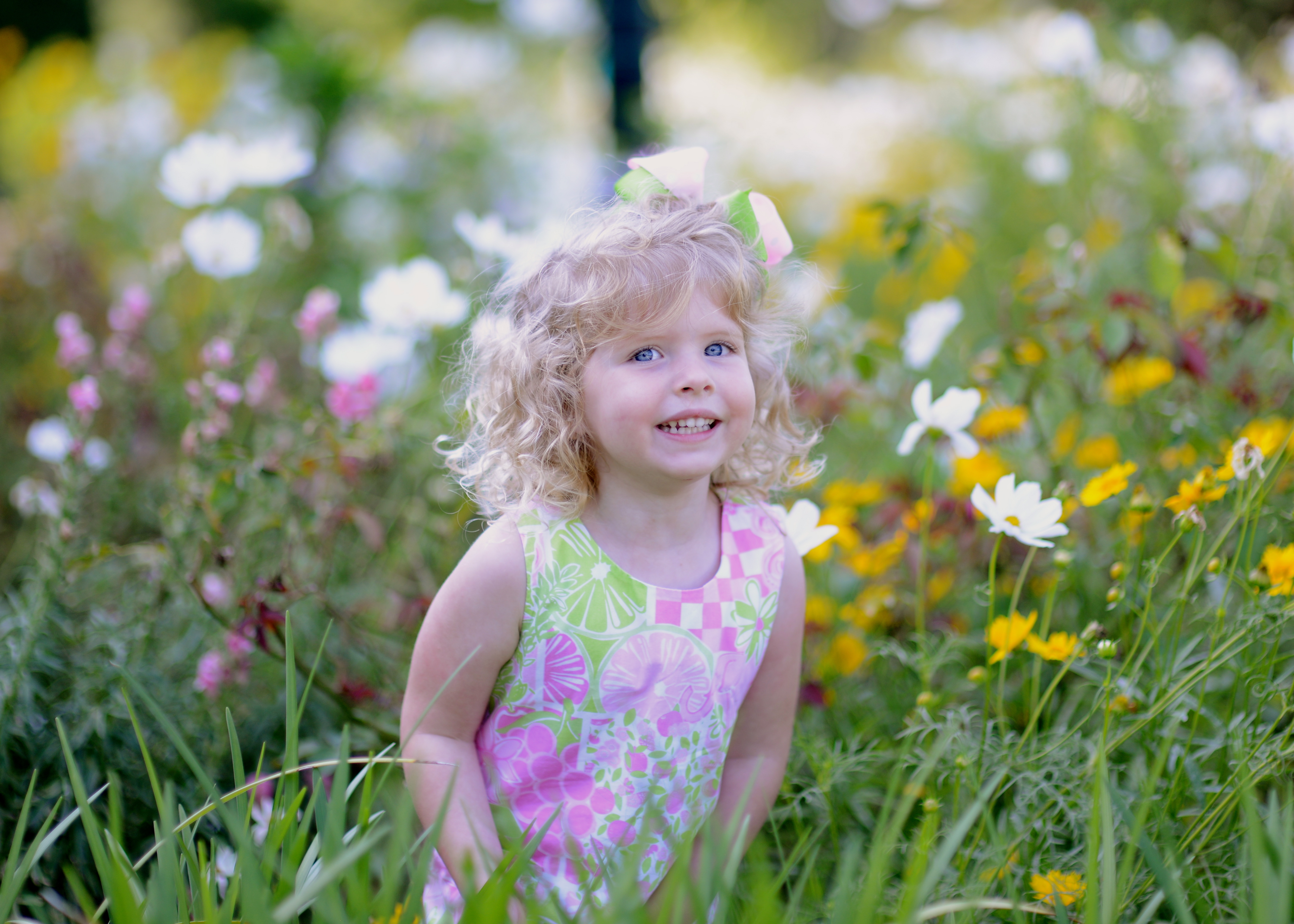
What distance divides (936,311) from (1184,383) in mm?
507

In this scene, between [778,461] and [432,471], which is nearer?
[778,461]

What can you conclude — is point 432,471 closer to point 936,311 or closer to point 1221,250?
point 936,311

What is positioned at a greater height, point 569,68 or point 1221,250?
point 1221,250

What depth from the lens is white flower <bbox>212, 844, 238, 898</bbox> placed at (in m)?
1.19

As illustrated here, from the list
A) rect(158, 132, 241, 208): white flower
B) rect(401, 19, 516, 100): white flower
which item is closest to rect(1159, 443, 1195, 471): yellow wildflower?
rect(158, 132, 241, 208): white flower

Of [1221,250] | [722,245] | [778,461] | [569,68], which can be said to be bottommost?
[569,68]

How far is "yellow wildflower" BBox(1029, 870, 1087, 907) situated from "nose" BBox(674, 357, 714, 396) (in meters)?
0.61

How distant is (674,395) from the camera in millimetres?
1089

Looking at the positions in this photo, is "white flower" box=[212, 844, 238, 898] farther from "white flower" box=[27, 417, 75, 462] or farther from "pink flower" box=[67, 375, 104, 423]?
"white flower" box=[27, 417, 75, 462]

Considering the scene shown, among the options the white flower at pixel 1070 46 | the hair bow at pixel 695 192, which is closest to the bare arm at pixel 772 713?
the hair bow at pixel 695 192

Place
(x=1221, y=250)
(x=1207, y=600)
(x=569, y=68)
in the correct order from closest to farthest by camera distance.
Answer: (x=1207, y=600)
(x=1221, y=250)
(x=569, y=68)

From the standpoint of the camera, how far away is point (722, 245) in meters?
1.16

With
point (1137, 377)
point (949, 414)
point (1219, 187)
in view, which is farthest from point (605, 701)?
point (1219, 187)

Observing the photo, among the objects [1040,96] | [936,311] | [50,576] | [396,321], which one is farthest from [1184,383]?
[1040,96]
